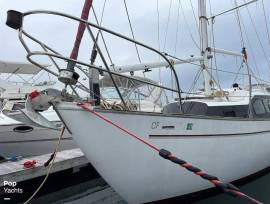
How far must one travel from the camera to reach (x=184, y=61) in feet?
27.0

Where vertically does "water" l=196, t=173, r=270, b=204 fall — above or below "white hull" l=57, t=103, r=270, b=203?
below

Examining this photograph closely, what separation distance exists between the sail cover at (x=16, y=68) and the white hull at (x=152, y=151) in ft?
45.5

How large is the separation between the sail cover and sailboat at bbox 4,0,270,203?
11991mm

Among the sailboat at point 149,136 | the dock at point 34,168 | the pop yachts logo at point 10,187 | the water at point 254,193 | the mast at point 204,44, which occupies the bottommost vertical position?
the water at point 254,193

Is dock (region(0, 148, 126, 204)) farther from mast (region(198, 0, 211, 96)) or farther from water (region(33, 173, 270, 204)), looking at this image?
mast (region(198, 0, 211, 96))

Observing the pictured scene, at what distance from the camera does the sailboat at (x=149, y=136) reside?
468 cm

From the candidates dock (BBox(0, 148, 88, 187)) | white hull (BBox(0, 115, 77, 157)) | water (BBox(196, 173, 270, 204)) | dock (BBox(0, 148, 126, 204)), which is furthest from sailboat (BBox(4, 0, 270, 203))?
white hull (BBox(0, 115, 77, 157))

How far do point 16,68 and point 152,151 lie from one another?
47.8ft

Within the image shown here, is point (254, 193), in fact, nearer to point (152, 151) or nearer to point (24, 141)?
point (152, 151)

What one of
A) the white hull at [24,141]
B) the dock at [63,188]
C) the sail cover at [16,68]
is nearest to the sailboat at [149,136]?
the dock at [63,188]

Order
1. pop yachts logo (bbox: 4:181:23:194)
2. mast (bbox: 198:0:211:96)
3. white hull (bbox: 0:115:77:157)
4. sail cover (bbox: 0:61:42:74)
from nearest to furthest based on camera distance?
pop yachts logo (bbox: 4:181:23:194)
mast (bbox: 198:0:211:96)
white hull (bbox: 0:115:77:157)
sail cover (bbox: 0:61:42:74)

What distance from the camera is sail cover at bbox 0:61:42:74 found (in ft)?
56.6

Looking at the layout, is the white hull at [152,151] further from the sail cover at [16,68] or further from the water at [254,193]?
the sail cover at [16,68]

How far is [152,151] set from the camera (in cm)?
529
